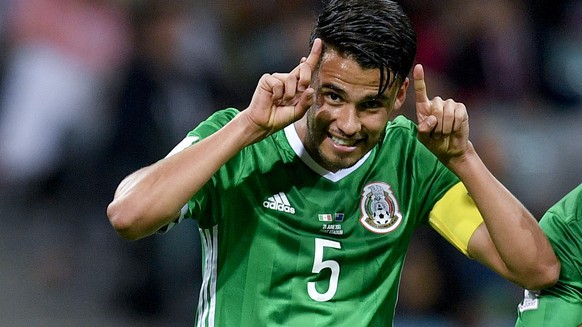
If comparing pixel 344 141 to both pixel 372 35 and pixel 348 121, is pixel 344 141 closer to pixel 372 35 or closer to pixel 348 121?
pixel 348 121

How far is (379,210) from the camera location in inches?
126

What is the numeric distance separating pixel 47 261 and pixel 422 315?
6.77 ft

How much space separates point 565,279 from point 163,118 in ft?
10.4

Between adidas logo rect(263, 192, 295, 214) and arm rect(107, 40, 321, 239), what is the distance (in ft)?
0.94

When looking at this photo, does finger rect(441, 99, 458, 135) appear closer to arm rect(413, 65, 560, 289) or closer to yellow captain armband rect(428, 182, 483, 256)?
arm rect(413, 65, 560, 289)

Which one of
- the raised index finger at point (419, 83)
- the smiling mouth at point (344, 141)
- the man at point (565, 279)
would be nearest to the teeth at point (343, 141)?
the smiling mouth at point (344, 141)

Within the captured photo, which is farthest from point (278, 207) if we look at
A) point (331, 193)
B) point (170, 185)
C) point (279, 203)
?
point (170, 185)

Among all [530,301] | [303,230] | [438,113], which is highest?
[438,113]

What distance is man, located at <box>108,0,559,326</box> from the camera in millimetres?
2887

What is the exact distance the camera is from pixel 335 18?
3090 millimetres

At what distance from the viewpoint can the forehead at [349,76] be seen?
298 centimetres

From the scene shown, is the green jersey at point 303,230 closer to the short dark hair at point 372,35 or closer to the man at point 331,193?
the man at point 331,193

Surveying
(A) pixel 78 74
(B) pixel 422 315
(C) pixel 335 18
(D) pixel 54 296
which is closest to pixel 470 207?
(C) pixel 335 18

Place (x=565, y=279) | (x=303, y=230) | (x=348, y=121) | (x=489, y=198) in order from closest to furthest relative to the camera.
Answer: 1. (x=348, y=121)
2. (x=489, y=198)
3. (x=303, y=230)
4. (x=565, y=279)
